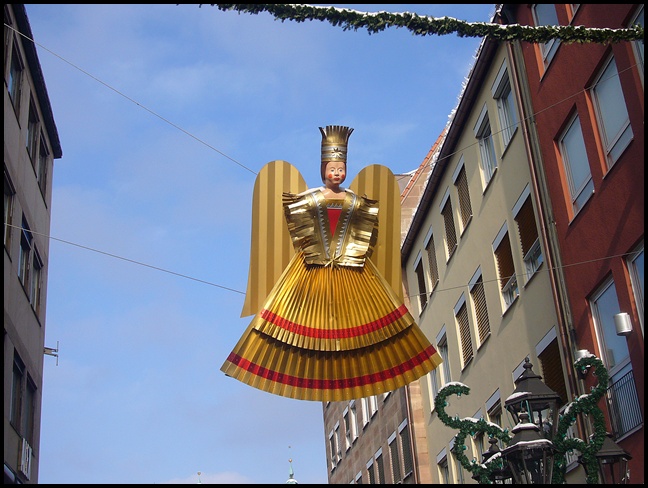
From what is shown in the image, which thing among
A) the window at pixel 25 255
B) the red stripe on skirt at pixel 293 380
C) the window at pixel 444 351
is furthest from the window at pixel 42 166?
the red stripe on skirt at pixel 293 380

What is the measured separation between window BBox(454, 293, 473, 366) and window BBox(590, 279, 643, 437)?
7318 millimetres

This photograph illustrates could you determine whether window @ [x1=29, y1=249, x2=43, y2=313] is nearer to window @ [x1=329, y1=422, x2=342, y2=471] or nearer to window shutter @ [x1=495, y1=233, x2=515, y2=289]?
window shutter @ [x1=495, y1=233, x2=515, y2=289]

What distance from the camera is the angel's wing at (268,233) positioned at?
9727mm

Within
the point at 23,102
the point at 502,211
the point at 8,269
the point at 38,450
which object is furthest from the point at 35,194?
the point at 502,211

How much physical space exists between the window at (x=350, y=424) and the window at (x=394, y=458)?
211 inches

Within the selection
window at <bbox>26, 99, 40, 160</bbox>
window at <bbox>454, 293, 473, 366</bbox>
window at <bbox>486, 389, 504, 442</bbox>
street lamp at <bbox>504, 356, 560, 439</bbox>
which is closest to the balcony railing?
street lamp at <bbox>504, 356, 560, 439</bbox>

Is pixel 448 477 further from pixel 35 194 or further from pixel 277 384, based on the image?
pixel 277 384

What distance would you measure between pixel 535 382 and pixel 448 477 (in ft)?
43.5

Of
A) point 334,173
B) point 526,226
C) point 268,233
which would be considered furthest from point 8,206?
point 334,173

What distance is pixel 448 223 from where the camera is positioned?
23.7 metres

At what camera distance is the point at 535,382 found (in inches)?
452

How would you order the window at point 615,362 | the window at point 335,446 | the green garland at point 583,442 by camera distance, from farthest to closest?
the window at point 335,446, the window at point 615,362, the green garland at point 583,442

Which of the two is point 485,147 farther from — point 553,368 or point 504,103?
point 553,368

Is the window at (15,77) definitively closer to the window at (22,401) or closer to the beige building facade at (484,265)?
the window at (22,401)
